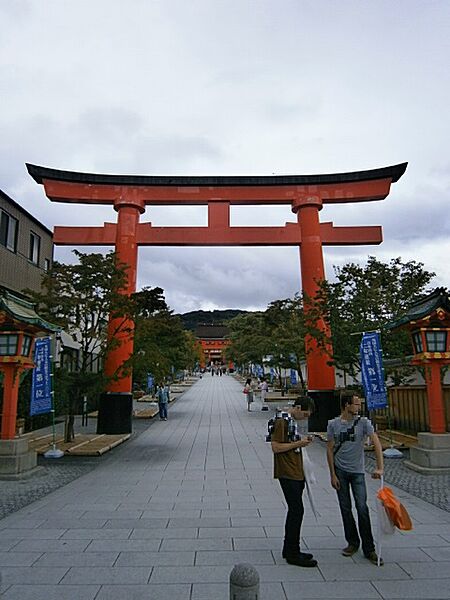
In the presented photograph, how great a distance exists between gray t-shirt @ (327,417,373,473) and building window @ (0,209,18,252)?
52.3 ft

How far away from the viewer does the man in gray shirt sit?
4898 mm

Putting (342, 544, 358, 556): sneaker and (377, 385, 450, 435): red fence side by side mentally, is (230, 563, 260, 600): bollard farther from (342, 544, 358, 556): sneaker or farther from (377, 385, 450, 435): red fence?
(377, 385, 450, 435): red fence

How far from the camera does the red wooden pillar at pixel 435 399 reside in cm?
992

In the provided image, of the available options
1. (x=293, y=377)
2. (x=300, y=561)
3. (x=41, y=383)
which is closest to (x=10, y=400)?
(x=41, y=383)

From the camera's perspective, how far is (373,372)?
11.3m

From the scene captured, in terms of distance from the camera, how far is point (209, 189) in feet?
50.8

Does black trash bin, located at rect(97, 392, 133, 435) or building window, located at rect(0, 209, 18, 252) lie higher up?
building window, located at rect(0, 209, 18, 252)

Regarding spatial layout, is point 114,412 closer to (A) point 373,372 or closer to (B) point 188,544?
(A) point 373,372

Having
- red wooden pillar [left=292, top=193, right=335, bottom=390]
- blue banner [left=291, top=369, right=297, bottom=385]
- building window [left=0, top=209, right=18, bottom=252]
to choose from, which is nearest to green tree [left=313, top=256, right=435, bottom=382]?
red wooden pillar [left=292, top=193, right=335, bottom=390]

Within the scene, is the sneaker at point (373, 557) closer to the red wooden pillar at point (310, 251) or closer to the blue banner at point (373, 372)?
the blue banner at point (373, 372)

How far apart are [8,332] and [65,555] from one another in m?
5.94

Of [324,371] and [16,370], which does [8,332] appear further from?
[324,371]

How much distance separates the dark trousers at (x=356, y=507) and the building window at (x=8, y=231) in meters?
16.1

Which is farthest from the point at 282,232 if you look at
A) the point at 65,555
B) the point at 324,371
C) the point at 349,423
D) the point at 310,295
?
the point at 65,555
